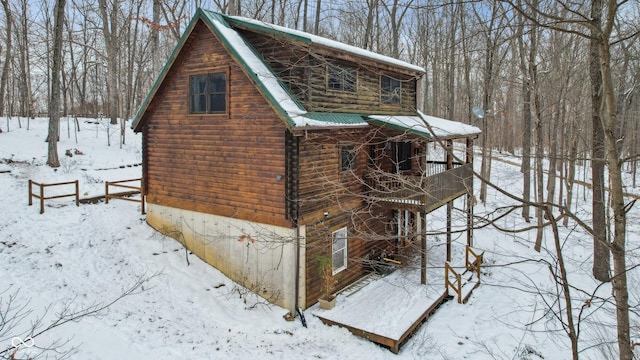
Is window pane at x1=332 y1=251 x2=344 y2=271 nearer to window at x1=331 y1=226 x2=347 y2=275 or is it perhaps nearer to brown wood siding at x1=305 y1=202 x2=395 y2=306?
window at x1=331 y1=226 x2=347 y2=275

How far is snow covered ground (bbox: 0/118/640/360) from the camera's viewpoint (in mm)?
9219

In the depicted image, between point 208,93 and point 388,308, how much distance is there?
8124 millimetres

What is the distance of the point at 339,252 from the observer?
43.0ft

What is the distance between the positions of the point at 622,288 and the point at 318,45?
8.95 m

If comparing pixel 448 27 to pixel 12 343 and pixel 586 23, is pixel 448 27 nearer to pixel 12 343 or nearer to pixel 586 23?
pixel 586 23

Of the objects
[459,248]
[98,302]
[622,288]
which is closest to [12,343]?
[98,302]

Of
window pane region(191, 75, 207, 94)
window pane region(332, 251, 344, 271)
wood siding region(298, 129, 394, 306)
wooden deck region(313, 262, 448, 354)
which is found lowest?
wooden deck region(313, 262, 448, 354)

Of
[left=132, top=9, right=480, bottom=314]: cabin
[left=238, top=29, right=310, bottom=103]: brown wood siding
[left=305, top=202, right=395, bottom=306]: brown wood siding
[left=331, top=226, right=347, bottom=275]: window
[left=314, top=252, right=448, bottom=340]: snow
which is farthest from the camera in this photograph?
[left=331, top=226, right=347, bottom=275]: window

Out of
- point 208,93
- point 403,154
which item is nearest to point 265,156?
point 208,93

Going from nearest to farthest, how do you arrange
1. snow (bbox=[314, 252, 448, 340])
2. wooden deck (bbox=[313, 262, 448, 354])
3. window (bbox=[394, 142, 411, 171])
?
wooden deck (bbox=[313, 262, 448, 354]) → snow (bbox=[314, 252, 448, 340]) → window (bbox=[394, 142, 411, 171])

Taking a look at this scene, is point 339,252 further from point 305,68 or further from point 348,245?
point 305,68

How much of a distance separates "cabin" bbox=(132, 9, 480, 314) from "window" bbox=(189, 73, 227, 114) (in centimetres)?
3

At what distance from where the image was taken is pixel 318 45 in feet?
37.6

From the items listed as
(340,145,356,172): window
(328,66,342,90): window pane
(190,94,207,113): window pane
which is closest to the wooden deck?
(340,145,356,172): window
